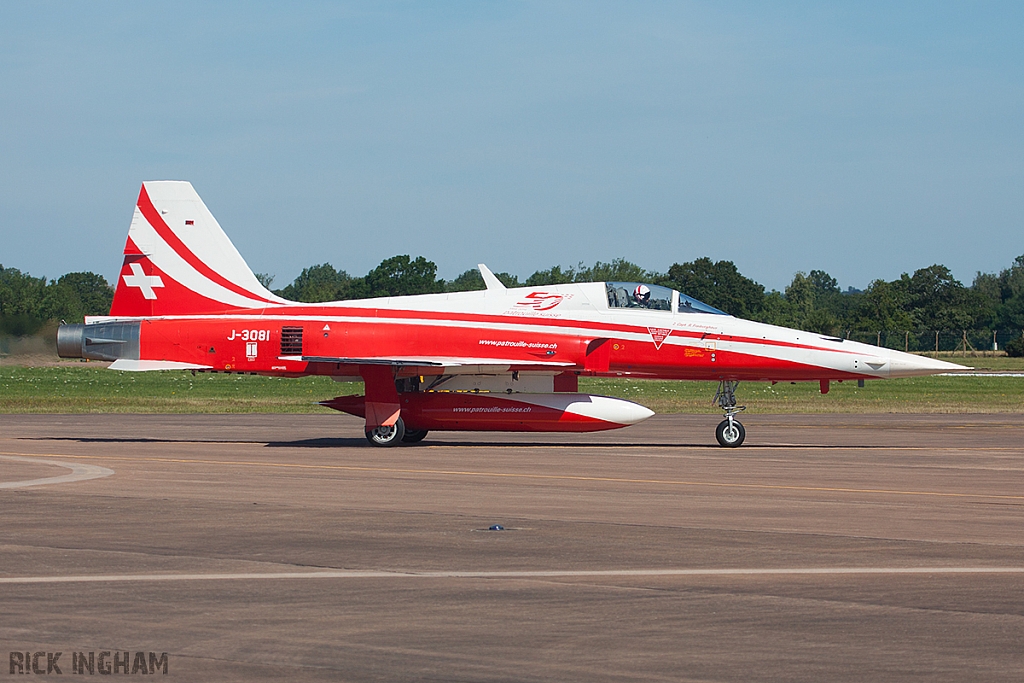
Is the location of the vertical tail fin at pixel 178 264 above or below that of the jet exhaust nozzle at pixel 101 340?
above

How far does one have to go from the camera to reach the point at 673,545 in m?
10.1

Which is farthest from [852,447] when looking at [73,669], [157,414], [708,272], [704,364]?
[708,272]

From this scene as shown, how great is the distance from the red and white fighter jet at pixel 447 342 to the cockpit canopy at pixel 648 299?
3 cm

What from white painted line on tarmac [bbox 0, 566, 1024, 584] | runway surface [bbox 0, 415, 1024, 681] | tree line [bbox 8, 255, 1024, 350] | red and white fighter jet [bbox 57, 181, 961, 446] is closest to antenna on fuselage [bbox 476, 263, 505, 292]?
red and white fighter jet [bbox 57, 181, 961, 446]

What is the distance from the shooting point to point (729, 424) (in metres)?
22.4

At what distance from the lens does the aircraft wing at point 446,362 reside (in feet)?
72.9

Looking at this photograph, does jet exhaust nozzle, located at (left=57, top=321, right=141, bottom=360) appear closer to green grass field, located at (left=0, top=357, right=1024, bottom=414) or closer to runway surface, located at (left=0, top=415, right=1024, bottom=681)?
runway surface, located at (left=0, top=415, right=1024, bottom=681)

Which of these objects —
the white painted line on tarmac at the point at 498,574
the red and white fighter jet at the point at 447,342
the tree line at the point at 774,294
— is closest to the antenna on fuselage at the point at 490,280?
the red and white fighter jet at the point at 447,342

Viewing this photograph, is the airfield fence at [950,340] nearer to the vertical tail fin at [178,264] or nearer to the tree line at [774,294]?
the tree line at [774,294]

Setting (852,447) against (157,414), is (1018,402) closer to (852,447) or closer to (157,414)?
(852,447)

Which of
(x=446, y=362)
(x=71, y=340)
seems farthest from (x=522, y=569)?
(x=71, y=340)

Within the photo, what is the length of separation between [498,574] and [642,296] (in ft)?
47.6

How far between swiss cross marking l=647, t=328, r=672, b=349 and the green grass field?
1235 centimetres

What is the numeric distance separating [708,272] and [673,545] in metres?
107
